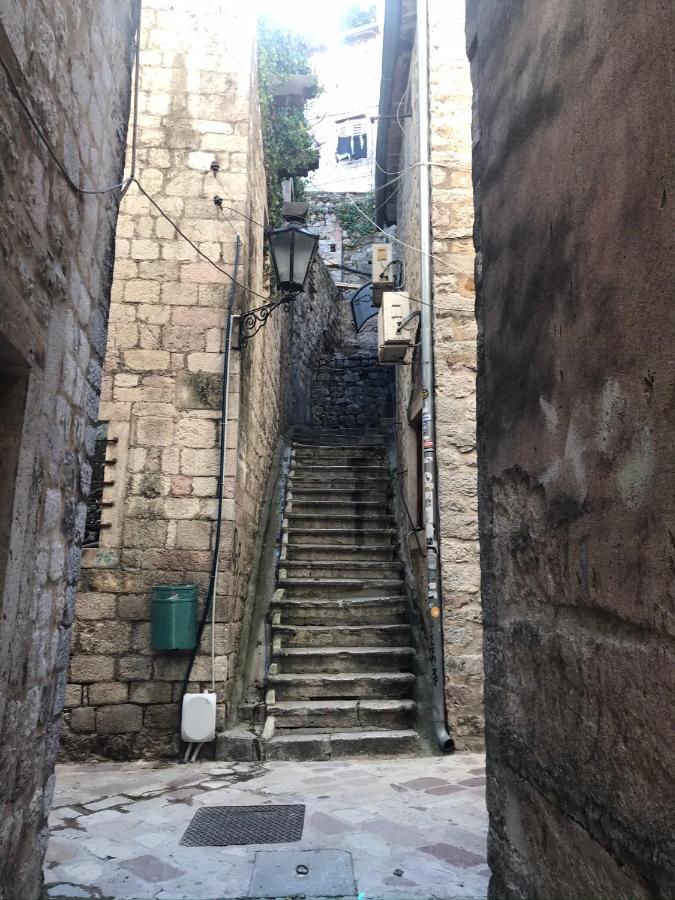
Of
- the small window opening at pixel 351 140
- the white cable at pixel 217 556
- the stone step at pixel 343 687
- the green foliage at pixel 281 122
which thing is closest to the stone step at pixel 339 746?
the stone step at pixel 343 687

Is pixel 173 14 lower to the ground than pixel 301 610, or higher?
higher

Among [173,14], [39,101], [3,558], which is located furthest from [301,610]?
[173,14]

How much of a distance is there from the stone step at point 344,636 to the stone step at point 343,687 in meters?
0.49

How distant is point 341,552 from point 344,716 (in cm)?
215

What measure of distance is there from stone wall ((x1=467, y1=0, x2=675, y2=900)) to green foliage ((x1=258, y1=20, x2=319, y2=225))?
5445 mm

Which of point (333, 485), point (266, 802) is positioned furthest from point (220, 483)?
point (333, 485)

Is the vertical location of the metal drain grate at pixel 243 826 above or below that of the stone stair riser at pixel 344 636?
below

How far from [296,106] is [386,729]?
21.4ft

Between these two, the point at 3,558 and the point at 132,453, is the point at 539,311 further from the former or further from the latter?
the point at 132,453

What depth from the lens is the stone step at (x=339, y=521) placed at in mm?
7637

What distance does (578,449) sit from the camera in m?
1.74

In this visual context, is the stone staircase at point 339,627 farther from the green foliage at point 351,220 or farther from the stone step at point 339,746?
the green foliage at point 351,220

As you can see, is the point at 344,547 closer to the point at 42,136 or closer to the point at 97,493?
the point at 97,493

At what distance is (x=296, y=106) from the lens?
777 cm
